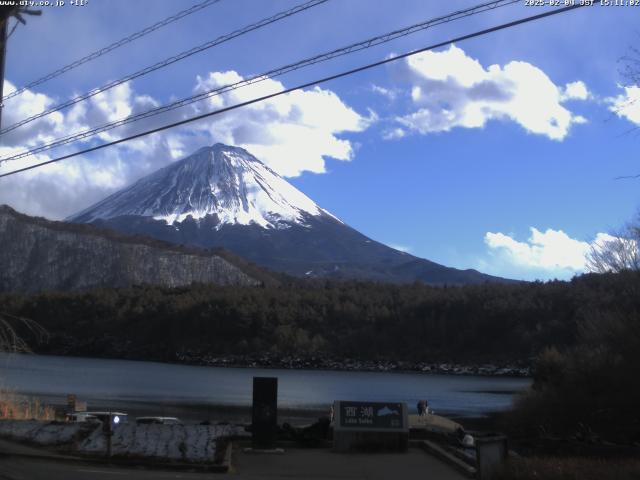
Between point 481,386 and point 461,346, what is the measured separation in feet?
127

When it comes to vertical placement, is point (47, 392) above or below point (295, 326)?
below

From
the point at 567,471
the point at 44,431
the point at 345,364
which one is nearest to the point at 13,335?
the point at 44,431

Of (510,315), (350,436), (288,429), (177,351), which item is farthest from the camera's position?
(177,351)

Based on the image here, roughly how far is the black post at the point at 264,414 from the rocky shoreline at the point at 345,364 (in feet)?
390

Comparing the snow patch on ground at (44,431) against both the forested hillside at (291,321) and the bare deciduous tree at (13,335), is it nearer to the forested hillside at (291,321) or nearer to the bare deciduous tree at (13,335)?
the bare deciduous tree at (13,335)

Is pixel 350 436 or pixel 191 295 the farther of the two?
pixel 191 295

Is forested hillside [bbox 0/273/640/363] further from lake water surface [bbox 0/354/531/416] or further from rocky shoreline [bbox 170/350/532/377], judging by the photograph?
lake water surface [bbox 0/354/531/416]

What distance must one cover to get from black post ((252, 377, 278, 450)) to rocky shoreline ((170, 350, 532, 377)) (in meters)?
119

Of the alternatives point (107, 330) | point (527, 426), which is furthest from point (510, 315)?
point (527, 426)

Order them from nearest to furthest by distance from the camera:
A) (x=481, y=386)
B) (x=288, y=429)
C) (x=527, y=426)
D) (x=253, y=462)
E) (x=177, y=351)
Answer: (x=253, y=462), (x=288, y=429), (x=527, y=426), (x=481, y=386), (x=177, y=351)

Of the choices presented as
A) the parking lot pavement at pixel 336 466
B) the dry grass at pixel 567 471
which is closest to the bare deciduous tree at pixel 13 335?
the parking lot pavement at pixel 336 466

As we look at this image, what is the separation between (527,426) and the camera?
4041 centimetres

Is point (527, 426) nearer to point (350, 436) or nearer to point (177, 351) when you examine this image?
point (350, 436)

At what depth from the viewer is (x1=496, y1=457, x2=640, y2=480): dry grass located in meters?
12.1
